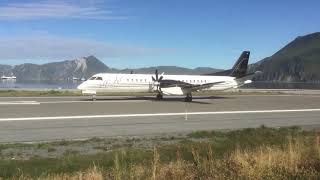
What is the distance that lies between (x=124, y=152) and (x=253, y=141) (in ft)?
19.2

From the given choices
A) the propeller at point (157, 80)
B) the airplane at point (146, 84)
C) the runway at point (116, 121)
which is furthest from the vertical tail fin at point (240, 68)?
the runway at point (116, 121)

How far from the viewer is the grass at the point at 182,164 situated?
9780 mm

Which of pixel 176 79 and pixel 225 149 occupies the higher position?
pixel 176 79

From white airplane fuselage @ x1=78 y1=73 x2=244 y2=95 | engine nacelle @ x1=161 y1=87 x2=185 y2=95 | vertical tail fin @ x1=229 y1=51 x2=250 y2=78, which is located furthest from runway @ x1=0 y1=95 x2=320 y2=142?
vertical tail fin @ x1=229 y1=51 x2=250 y2=78

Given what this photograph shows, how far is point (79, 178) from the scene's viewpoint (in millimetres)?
9539

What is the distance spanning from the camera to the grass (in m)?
9.78

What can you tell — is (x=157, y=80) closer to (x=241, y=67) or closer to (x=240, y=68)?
(x=240, y=68)

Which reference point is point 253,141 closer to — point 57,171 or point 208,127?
point 208,127

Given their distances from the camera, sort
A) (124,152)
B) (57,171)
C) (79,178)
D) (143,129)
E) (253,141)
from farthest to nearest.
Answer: (143,129), (253,141), (124,152), (57,171), (79,178)

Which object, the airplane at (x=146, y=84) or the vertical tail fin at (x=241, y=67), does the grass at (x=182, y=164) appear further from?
the vertical tail fin at (x=241, y=67)

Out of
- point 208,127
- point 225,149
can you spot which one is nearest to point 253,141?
point 225,149

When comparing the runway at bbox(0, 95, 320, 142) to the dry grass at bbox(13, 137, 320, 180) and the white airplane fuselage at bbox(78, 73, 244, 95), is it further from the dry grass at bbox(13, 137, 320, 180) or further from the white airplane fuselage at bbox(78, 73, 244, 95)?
the dry grass at bbox(13, 137, 320, 180)

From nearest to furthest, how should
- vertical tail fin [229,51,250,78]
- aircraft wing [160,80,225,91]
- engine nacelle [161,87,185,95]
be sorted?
1. engine nacelle [161,87,185,95]
2. aircraft wing [160,80,225,91]
3. vertical tail fin [229,51,250,78]

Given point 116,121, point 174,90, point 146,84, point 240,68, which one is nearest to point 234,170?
point 116,121
